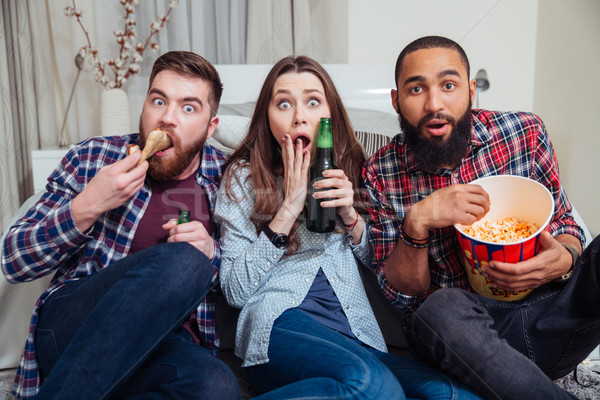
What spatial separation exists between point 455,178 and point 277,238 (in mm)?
459

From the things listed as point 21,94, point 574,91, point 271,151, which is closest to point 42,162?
point 21,94

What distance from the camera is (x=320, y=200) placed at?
1064 millimetres

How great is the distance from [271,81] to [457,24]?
1.63 m

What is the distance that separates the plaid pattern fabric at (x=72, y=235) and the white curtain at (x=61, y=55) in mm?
1208

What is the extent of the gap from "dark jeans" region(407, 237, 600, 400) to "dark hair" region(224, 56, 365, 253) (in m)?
0.38

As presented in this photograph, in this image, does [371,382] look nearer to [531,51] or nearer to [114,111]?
[114,111]

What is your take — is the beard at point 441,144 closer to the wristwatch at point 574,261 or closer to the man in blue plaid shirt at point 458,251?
the man in blue plaid shirt at point 458,251

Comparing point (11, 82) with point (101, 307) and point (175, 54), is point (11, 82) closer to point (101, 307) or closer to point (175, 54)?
point (175, 54)

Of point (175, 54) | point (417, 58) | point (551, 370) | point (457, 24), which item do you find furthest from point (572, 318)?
point (457, 24)

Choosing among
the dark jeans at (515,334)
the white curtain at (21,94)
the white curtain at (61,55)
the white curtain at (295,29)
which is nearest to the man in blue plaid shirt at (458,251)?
the dark jeans at (515,334)

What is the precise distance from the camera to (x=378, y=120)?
181cm

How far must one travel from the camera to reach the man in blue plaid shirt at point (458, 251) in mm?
849

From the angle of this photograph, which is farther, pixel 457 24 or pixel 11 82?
pixel 457 24

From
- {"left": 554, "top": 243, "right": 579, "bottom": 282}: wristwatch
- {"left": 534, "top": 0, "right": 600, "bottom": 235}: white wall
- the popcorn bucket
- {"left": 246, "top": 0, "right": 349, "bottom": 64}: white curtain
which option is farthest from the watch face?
{"left": 534, "top": 0, "right": 600, "bottom": 235}: white wall
